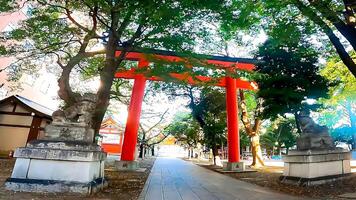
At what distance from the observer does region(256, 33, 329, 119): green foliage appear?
11258 millimetres

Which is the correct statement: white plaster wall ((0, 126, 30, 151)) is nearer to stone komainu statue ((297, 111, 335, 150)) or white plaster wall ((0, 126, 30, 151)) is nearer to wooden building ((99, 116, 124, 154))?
stone komainu statue ((297, 111, 335, 150))

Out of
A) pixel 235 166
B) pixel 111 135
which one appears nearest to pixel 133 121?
pixel 235 166

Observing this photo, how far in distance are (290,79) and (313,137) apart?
246 centimetres

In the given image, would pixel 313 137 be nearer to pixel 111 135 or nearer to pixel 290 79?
pixel 290 79

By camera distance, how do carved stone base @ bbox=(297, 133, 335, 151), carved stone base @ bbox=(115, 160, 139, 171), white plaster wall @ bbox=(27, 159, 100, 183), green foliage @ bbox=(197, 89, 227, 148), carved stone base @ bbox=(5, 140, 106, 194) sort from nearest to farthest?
carved stone base @ bbox=(5, 140, 106, 194) < white plaster wall @ bbox=(27, 159, 100, 183) < carved stone base @ bbox=(297, 133, 335, 151) < carved stone base @ bbox=(115, 160, 139, 171) < green foliage @ bbox=(197, 89, 227, 148)

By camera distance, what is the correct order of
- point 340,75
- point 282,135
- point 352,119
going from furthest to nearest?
point 282,135
point 352,119
point 340,75

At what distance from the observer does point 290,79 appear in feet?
37.0

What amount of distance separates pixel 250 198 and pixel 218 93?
16.8m

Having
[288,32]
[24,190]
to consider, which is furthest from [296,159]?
[24,190]

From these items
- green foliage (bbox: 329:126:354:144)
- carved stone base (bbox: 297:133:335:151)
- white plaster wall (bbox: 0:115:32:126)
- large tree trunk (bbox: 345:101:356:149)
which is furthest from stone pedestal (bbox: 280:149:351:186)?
green foliage (bbox: 329:126:354:144)

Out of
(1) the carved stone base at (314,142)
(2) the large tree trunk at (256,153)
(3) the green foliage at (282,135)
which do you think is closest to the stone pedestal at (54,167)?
(1) the carved stone base at (314,142)

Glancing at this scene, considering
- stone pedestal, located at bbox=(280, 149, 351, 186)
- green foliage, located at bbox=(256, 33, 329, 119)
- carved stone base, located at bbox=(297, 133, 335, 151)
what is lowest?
stone pedestal, located at bbox=(280, 149, 351, 186)

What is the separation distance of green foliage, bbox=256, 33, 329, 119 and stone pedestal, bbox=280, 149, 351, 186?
2019 millimetres

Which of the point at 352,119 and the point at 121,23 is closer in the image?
the point at 121,23
